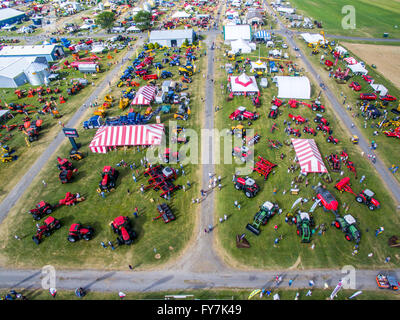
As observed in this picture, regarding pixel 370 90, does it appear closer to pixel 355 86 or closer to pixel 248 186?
pixel 355 86

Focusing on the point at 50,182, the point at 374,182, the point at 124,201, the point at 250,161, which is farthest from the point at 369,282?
the point at 50,182

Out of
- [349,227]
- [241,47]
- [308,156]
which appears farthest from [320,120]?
[241,47]

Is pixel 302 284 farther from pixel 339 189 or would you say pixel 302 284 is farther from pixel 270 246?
pixel 339 189

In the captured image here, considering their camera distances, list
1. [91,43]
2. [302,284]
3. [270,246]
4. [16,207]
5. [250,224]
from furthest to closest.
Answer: [91,43], [16,207], [250,224], [270,246], [302,284]

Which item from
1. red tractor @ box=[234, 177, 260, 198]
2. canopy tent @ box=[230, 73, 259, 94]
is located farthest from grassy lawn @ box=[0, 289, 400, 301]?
canopy tent @ box=[230, 73, 259, 94]

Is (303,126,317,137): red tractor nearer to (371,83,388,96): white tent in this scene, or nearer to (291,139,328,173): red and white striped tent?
(291,139,328,173): red and white striped tent

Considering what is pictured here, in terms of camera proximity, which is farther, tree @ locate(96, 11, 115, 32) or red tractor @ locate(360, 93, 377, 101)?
tree @ locate(96, 11, 115, 32)

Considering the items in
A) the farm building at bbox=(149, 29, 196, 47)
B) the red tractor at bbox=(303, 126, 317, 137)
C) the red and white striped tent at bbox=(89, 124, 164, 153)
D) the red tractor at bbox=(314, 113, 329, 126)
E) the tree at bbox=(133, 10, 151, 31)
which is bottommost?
the red tractor at bbox=(303, 126, 317, 137)
